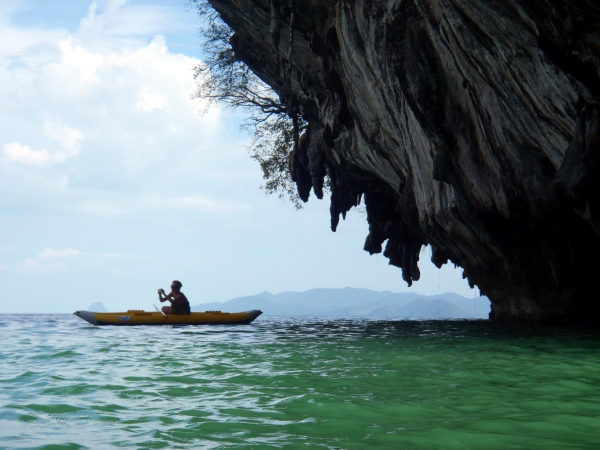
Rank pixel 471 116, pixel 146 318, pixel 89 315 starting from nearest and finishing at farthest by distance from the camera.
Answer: pixel 471 116 → pixel 146 318 → pixel 89 315

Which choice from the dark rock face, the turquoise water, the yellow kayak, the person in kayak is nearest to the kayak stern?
the yellow kayak

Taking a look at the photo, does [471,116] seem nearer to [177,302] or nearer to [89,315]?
[177,302]

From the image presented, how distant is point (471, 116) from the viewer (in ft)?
39.5

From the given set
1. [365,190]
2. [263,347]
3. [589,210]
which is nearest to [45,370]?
[263,347]

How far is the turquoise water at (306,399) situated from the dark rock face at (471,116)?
3.42 m

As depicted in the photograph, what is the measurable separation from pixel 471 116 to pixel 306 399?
8525 millimetres

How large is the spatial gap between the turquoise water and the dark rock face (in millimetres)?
3416

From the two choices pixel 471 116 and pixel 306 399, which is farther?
pixel 471 116

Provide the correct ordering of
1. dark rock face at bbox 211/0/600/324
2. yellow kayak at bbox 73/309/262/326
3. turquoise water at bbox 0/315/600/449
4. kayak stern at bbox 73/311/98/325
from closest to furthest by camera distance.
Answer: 1. turquoise water at bbox 0/315/600/449
2. dark rock face at bbox 211/0/600/324
3. yellow kayak at bbox 73/309/262/326
4. kayak stern at bbox 73/311/98/325

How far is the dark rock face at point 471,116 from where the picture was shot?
28.3 feet

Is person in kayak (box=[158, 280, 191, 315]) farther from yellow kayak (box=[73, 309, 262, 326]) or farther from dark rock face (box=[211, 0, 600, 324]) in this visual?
dark rock face (box=[211, 0, 600, 324])

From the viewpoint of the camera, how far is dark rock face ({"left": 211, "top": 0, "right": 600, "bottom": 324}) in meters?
8.62

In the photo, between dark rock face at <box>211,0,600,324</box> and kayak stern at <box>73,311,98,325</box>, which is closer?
dark rock face at <box>211,0,600,324</box>

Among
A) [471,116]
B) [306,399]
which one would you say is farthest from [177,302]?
[306,399]
